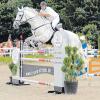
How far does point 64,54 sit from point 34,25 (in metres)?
12.2

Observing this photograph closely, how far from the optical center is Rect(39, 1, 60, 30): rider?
22156 mm

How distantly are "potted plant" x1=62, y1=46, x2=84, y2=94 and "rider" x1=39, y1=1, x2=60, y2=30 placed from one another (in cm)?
1129

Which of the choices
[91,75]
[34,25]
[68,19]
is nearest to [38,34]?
[34,25]

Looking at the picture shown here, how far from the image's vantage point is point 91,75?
14664 millimetres

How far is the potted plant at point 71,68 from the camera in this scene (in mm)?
10820

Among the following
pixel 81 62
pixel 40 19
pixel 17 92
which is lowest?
pixel 17 92

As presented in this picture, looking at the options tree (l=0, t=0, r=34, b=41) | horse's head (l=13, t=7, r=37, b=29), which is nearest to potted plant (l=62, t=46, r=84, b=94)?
horse's head (l=13, t=7, r=37, b=29)

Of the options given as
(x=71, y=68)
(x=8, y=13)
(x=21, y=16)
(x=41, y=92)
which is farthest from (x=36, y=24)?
(x=8, y=13)

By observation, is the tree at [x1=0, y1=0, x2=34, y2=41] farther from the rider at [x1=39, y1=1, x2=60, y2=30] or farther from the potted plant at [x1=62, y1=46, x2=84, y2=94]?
the potted plant at [x1=62, y1=46, x2=84, y2=94]

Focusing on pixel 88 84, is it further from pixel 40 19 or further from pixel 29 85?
pixel 40 19

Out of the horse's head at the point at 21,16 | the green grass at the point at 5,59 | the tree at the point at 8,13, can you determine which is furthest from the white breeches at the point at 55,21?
the tree at the point at 8,13

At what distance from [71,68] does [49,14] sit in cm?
1185

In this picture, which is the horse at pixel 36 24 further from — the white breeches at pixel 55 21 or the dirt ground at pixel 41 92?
the dirt ground at pixel 41 92

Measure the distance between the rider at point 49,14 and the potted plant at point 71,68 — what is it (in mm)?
11294
